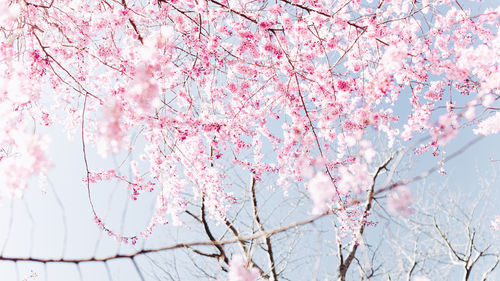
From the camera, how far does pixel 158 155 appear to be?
18.7 feet

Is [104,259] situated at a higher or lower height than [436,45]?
lower

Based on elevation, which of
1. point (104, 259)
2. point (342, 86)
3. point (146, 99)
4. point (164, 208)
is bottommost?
point (104, 259)

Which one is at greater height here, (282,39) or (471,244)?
(282,39)

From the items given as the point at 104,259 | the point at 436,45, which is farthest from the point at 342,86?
the point at 104,259

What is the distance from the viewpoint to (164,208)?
596cm

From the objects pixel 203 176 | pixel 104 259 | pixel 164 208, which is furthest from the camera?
pixel 203 176

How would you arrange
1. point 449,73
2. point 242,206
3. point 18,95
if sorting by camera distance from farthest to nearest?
point 242,206 → point 449,73 → point 18,95

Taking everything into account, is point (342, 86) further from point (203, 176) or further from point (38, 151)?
point (38, 151)

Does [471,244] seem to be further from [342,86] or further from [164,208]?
[164,208]

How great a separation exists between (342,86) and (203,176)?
270 centimetres

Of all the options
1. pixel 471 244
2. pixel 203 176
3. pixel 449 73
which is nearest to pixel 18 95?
pixel 203 176

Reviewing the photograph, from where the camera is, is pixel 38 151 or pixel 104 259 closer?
pixel 104 259

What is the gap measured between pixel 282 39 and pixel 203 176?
8.86 feet

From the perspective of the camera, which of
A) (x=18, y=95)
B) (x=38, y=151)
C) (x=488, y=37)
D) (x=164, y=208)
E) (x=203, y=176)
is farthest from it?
(x=203, y=176)
